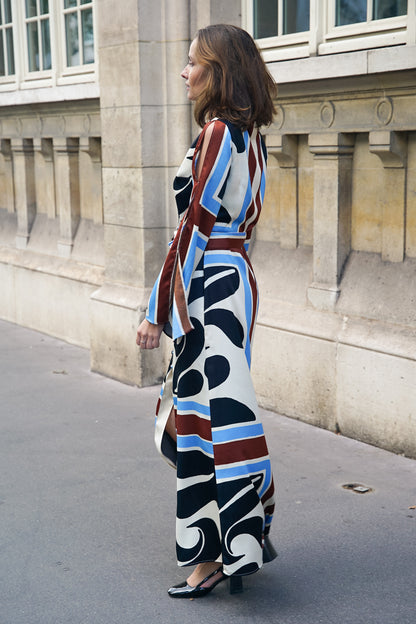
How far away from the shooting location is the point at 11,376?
7344 mm

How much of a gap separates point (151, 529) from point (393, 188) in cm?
240

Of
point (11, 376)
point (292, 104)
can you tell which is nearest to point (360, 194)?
point (292, 104)

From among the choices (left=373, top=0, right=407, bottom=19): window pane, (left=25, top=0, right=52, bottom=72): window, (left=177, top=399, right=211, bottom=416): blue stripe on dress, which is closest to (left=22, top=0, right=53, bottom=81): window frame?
(left=25, top=0, right=52, bottom=72): window

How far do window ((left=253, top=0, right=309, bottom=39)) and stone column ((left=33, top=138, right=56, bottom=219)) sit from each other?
3.30 m

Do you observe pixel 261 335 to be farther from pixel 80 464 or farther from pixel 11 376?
pixel 11 376

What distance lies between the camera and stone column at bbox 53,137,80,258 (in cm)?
848

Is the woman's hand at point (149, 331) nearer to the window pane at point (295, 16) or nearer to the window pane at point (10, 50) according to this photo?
the window pane at point (295, 16)

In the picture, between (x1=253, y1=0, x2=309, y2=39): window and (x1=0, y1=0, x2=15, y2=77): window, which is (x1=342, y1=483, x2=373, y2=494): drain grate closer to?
(x1=253, y1=0, x2=309, y2=39): window

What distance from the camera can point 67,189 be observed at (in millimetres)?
8586

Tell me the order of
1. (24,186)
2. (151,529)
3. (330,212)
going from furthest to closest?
(24,186)
(330,212)
(151,529)

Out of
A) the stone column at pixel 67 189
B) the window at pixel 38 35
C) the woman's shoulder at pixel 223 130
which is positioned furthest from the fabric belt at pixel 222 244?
the window at pixel 38 35

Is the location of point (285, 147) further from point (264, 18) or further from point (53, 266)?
point (53, 266)

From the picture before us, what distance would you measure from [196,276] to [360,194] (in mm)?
2358

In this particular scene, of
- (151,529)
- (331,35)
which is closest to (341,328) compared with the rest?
(331,35)
